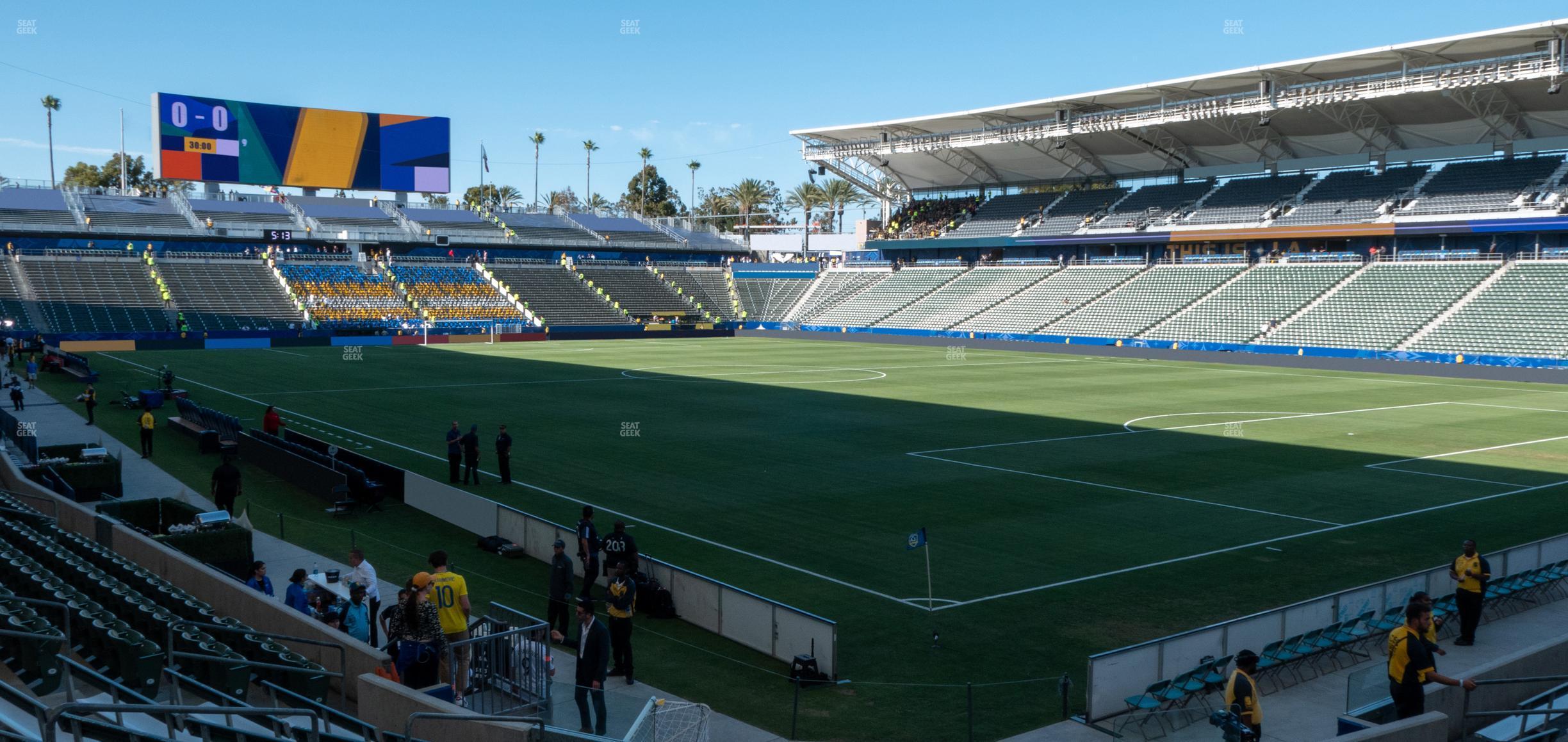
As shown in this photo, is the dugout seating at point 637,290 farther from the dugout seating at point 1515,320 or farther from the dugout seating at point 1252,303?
the dugout seating at point 1515,320

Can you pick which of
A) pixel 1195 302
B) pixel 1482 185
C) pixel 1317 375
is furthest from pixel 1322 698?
pixel 1482 185

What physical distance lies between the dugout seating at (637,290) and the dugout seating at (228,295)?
2633 cm

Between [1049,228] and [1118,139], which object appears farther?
[1049,228]

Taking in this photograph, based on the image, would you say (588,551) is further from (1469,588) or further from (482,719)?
(1469,588)

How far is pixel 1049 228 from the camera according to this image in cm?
8675

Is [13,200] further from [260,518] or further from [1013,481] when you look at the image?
[1013,481]

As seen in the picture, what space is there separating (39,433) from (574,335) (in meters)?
53.5

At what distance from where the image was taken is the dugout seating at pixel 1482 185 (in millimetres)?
63344

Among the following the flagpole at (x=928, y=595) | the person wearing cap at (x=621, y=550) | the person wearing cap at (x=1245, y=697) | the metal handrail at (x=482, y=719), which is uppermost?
the metal handrail at (x=482, y=719)

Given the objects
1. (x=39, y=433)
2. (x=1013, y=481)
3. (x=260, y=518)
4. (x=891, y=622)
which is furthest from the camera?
(x=39, y=433)

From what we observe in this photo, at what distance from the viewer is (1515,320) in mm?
56500

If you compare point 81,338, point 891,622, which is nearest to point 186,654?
point 891,622

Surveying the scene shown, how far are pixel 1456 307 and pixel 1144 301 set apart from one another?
62.0ft

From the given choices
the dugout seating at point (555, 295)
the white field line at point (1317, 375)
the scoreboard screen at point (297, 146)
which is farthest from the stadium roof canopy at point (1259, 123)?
the scoreboard screen at point (297, 146)
